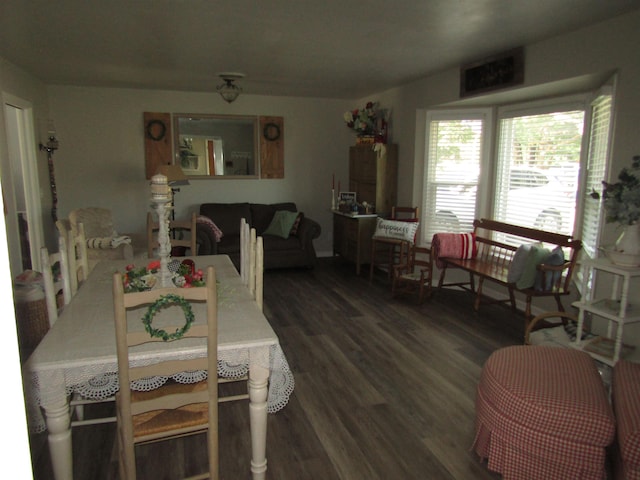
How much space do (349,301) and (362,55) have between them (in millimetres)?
2423

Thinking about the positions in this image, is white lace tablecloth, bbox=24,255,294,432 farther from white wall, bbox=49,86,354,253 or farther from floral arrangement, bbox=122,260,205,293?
white wall, bbox=49,86,354,253

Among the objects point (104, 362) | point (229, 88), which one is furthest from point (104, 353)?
point (229, 88)

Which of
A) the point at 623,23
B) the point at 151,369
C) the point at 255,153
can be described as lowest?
the point at 151,369

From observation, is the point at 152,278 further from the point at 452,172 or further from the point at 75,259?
the point at 452,172

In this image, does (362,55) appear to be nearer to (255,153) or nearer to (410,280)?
(410,280)

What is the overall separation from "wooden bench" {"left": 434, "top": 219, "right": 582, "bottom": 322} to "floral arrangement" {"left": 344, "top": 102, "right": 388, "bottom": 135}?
1955mm

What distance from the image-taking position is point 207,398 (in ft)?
5.99

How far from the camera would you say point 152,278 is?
7.79 feet

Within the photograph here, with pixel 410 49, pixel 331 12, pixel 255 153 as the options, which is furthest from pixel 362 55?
pixel 255 153

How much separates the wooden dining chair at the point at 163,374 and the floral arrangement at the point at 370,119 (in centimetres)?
469

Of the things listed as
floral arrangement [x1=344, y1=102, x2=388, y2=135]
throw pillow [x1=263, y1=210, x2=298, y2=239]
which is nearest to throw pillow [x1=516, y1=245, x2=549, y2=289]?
floral arrangement [x1=344, y1=102, x2=388, y2=135]

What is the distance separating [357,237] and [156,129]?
3.06 metres

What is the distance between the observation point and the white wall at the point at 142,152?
594cm

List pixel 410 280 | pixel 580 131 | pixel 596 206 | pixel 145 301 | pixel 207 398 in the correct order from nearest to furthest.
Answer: pixel 145 301, pixel 207 398, pixel 596 206, pixel 580 131, pixel 410 280
